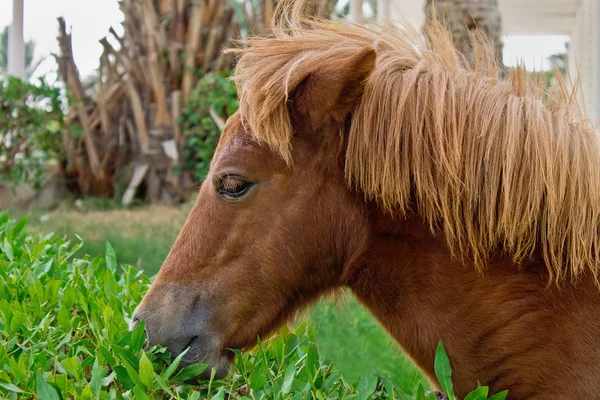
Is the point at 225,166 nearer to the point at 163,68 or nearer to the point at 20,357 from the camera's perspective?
the point at 20,357

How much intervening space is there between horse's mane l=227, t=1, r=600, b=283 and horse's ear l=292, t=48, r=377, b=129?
32mm

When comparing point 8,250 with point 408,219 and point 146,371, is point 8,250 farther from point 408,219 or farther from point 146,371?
point 408,219

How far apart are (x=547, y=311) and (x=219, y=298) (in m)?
1.05

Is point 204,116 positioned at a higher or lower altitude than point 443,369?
higher

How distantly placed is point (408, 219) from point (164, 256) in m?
4.64

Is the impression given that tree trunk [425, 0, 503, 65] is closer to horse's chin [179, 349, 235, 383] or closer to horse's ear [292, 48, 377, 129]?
horse's ear [292, 48, 377, 129]

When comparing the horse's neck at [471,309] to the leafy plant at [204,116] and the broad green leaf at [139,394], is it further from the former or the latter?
the leafy plant at [204,116]

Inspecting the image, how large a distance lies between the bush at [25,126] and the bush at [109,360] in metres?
6.14

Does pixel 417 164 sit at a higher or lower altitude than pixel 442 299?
higher

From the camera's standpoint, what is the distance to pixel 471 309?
2.23m

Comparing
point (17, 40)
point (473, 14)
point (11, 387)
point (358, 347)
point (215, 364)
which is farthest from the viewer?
point (17, 40)

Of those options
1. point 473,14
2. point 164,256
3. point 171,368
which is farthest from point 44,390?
point 164,256

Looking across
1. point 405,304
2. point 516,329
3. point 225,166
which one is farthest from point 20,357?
point 516,329

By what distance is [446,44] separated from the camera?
8.27 feet
